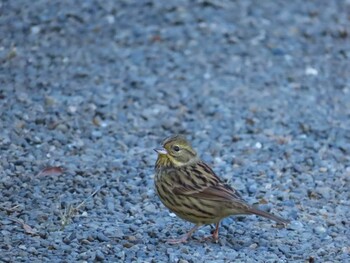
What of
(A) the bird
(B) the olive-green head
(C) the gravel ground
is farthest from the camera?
(B) the olive-green head

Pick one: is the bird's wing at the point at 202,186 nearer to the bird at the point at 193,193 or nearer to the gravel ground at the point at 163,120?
the bird at the point at 193,193

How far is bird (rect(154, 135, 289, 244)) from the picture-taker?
7.82m

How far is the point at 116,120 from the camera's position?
10664mm

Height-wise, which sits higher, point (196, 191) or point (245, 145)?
point (196, 191)

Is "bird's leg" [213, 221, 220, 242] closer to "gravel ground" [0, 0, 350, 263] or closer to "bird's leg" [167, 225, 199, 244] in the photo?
"gravel ground" [0, 0, 350, 263]

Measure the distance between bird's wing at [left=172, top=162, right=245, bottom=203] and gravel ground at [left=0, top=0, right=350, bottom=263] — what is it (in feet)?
1.35

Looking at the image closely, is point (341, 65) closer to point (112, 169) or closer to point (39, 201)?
point (112, 169)

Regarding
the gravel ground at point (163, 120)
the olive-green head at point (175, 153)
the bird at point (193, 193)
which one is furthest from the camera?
the olive-green head at point (175, 153)

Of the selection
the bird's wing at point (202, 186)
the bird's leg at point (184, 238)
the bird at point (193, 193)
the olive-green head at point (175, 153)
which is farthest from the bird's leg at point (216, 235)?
the olive-green head at point (175, 153)

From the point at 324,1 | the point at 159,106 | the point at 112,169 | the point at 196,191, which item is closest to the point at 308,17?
the point at 324,1

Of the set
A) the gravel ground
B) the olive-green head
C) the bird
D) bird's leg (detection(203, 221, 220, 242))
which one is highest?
the olive-green head

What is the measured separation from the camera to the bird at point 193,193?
308 inches

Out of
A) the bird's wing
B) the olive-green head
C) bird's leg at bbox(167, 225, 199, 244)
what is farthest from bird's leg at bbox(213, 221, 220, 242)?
the olive-green head

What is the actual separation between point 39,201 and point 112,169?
1.18 metres
